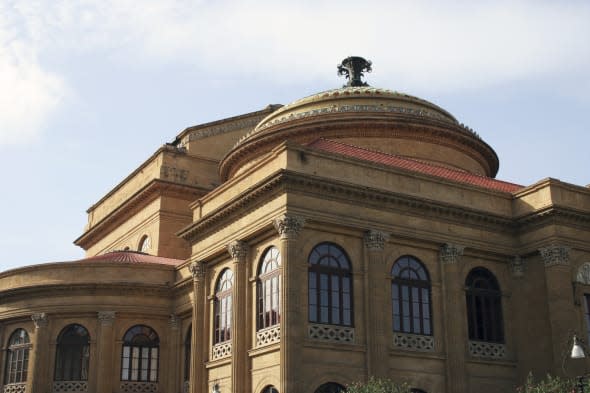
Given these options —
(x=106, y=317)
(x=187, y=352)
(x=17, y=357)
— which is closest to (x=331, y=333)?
(x=187, y=352)

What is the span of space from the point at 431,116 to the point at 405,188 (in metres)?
9.77

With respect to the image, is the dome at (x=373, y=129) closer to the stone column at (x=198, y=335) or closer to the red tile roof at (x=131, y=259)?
the red tile roof at (x=131, y=259)

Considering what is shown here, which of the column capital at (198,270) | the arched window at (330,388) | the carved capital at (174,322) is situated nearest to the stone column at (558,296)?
the arched window at (330,388)

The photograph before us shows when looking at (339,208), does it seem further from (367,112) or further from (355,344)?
(367,112)

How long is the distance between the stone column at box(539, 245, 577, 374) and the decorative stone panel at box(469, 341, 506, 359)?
1.96 m

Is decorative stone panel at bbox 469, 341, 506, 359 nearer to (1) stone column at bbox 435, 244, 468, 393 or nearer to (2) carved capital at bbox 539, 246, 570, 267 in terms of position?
(1) stone column at bbox 435, 244, 468, 393

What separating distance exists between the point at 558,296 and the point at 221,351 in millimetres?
12177

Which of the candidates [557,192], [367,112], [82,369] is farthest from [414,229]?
[82,369]

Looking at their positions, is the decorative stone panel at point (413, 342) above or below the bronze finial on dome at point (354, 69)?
below

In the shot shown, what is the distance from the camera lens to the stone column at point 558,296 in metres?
29.4

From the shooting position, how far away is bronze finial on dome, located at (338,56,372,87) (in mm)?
43219

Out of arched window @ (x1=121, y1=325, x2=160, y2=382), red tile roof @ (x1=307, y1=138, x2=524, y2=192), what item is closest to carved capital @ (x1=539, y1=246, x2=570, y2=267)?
red tile roof @ (x1=307, y1=138, x2=524, y2=192)

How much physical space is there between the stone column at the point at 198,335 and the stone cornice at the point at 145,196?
11.5 metres

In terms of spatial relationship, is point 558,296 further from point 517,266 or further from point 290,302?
point 290,302
